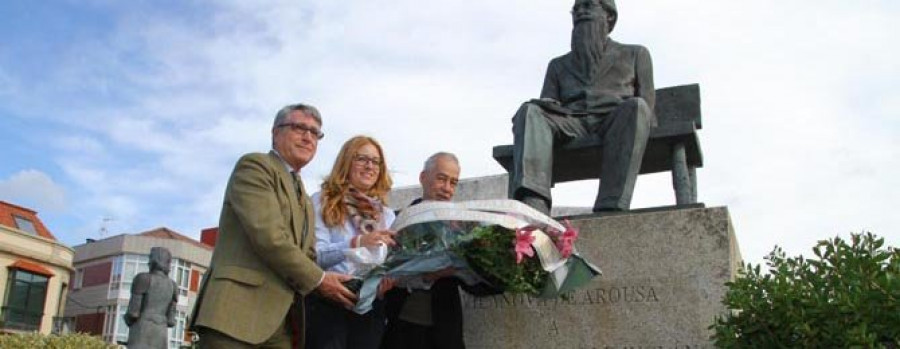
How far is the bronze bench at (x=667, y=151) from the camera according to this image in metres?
6.12

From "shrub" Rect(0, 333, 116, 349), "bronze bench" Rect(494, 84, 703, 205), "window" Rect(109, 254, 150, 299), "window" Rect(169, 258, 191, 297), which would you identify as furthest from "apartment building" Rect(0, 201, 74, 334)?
"bronze bench" Rect(494, 84, 703, 205)

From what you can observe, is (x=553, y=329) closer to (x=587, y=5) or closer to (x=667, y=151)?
(x=667, y=151)

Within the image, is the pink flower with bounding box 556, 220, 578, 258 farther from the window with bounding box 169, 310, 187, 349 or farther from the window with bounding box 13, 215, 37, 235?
the window with bounding box 169, 310, 187, 349

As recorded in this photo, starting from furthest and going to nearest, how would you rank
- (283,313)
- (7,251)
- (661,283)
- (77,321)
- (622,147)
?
(77,321) < (7,251) < (622,147) < (661,283) < (283,313)

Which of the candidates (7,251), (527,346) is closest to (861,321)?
(527,346)

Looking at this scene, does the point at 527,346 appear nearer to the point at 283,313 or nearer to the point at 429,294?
the point at 429,294

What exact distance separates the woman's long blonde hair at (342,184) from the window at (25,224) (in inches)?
1537

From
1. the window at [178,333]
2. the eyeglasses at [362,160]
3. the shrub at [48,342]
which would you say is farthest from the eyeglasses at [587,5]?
the window at [178,333]

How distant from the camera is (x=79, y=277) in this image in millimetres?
49781

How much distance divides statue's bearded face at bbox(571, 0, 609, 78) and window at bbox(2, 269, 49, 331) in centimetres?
3430

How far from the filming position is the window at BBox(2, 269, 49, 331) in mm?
35688

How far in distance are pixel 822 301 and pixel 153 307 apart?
10.3 m

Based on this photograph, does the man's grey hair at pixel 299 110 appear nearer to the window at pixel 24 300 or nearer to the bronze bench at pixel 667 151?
the bronze bench at pixel 667 151

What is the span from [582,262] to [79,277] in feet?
165
